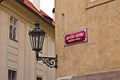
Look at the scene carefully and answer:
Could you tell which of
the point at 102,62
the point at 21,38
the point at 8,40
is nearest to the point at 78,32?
the point at 102,62

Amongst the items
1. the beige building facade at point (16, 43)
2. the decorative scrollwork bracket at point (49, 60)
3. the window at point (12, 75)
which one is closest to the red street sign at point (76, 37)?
the decorative scrollwork bracket at point (49, 60)

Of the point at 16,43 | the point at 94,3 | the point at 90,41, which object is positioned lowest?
the point at 90,41

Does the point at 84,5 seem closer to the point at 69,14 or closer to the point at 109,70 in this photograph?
the point at 69,14

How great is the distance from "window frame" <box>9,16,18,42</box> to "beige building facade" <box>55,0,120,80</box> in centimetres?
1114

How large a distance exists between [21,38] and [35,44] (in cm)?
1403

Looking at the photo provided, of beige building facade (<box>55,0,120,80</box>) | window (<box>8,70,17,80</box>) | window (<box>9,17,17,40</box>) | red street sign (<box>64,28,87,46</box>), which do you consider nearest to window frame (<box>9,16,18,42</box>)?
window (<box>9,17,17,40</box>)

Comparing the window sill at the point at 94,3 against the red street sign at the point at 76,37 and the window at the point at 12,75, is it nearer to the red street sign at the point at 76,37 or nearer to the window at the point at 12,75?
the red street sign at the point at 76,37

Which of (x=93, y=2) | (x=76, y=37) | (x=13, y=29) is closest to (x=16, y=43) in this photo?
(x=13, y=29)

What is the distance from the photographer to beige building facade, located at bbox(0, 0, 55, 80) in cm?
2091

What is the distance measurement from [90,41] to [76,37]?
1.63ft

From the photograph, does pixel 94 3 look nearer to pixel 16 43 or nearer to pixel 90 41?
pixel 90 41

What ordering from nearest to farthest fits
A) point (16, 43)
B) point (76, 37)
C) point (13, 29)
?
point (76, 37), point (16, 43), point (13, 29)

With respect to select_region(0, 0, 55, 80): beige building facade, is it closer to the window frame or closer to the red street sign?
the window frame

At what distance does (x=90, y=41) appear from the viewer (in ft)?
32.8
